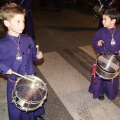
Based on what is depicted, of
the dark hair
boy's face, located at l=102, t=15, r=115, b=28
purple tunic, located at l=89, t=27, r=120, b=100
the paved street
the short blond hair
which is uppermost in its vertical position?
the short blond hair

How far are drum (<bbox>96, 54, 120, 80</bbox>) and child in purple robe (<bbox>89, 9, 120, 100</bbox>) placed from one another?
6.2 inches

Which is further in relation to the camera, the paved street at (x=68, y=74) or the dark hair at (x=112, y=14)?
the paved street at (x=68, y=74)

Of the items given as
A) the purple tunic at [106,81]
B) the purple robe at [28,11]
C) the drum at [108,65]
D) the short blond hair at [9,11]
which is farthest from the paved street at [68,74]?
the short blond hair at [9,11]

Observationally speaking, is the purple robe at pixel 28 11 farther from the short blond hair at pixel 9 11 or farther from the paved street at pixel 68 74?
the short blond hair at pixel 9 11

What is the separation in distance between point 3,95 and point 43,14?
23.8ft

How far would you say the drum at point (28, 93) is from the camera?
202 centimetres

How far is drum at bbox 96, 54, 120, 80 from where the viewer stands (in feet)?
8.40

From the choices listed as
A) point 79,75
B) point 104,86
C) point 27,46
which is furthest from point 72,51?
point 27,46

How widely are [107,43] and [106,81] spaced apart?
0.65 m

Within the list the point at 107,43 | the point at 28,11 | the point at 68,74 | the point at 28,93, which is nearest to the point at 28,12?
the point at 28,11

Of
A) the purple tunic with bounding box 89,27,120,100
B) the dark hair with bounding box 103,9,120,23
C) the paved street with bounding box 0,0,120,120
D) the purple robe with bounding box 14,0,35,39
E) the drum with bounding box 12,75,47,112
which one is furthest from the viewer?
the purple robe with bounding box 14,0,35,39

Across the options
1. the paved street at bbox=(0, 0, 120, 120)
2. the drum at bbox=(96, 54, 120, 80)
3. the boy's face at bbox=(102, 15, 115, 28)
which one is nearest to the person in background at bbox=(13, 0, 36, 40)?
the paved street at bbox=(0, 0, 120, 120)

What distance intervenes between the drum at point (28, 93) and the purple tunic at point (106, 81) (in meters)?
1.29

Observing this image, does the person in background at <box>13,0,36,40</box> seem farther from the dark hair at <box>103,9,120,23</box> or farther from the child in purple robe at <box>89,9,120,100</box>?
the dark hair at <box>103,9,120,23</box>
